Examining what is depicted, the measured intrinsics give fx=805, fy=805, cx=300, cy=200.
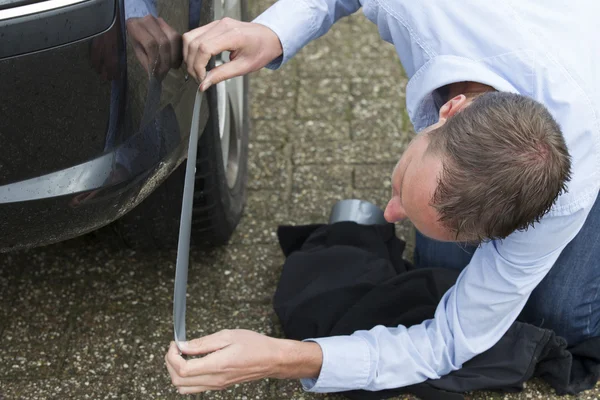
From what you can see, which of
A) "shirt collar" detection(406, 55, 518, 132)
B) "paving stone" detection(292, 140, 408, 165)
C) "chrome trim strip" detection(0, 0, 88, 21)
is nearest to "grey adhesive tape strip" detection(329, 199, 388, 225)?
"paving stone" detection(292, 140, 408, 165)

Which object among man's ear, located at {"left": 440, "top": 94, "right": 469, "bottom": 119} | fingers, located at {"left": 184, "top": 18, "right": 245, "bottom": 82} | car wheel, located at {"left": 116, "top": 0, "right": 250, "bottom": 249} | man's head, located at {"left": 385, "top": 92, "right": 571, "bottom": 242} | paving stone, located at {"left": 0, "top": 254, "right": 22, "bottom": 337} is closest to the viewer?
man's head, located at {"left": 385, "top": 92, "right": 571, "bottom": 242}

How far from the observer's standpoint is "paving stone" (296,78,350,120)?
3.12 m

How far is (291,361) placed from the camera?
5.33ft

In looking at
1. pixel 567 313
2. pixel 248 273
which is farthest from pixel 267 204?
pixel 567 313

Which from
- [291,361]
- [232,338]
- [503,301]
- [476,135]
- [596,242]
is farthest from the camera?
[596,242]

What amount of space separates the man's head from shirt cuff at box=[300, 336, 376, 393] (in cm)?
37

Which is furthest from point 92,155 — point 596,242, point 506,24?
point 596,242

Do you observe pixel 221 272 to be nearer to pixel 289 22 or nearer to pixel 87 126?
pixel 289 22

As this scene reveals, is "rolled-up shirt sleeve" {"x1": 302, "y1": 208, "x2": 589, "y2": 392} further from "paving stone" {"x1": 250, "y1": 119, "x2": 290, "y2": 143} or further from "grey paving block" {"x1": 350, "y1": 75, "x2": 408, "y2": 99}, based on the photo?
"grey paving block" {"x1": 350, "y1": 75, "x2": 408, "y2": 99}

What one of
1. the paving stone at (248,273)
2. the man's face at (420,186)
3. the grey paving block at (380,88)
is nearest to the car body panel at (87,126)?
the man's face at (420,186)

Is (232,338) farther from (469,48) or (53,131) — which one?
(469,48)

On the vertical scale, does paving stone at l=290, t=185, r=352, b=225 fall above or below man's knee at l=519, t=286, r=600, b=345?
below

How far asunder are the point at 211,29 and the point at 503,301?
0.86 m

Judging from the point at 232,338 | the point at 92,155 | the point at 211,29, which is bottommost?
the point at 232,338
